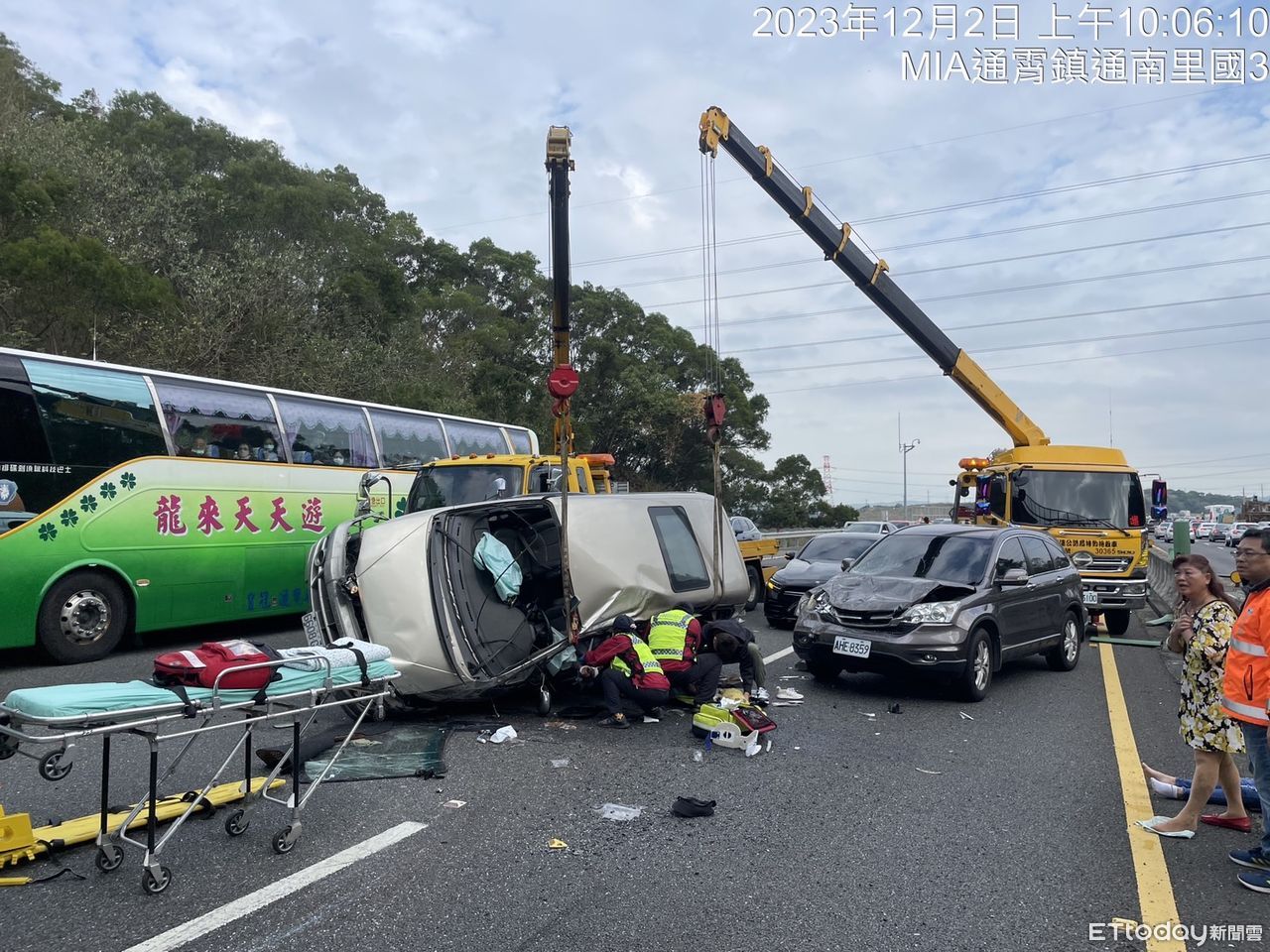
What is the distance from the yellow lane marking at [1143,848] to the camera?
153 inches

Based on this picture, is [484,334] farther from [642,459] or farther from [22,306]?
[22,306]

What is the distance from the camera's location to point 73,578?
9.49 m

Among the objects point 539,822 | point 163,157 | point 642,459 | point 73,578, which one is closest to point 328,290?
point 163,157

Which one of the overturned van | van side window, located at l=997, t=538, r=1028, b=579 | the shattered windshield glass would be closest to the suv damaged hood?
the shattered windshield glass

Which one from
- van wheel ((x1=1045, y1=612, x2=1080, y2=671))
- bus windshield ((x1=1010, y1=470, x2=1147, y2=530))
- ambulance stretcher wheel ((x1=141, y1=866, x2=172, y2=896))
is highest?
bus windshield ((x1=1010, y1=470, x2=1147, y2=530))

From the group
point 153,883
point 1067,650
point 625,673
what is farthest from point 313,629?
point 1067,650

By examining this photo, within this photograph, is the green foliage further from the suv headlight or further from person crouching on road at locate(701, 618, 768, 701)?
the suv headlight

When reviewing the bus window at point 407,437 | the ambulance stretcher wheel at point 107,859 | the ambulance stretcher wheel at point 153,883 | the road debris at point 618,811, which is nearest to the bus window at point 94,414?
the bus window at point 407,437

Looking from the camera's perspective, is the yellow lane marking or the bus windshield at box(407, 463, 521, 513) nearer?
the yellow lane marking

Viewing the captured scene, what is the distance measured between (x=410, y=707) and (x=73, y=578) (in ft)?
15.1

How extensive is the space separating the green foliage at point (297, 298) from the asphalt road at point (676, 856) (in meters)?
14.5

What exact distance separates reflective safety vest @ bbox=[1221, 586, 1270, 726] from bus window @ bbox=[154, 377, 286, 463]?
10369 mm

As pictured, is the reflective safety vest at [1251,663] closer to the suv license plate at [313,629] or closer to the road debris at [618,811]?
the road debris at [618,811]

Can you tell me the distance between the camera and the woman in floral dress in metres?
4.72
